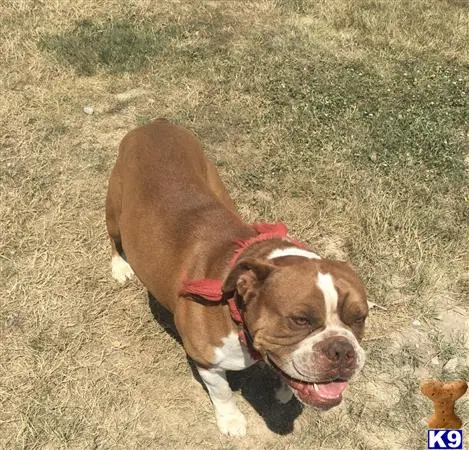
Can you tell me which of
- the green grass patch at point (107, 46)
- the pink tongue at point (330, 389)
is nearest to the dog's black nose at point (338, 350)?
the pink tongue at point (330, 389)

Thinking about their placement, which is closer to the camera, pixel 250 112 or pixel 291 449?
pixel 291 449

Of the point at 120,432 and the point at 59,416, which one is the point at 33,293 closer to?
Result: the point at 59,416

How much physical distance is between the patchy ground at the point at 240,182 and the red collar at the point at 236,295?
1.14 m

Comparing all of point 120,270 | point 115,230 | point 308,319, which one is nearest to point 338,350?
point 308,319

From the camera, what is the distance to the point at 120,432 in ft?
12.5

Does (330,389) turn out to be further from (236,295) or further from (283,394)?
(283,394)

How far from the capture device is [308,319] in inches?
A: 105

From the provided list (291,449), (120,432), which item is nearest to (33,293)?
(120,432)

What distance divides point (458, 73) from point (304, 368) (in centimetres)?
521

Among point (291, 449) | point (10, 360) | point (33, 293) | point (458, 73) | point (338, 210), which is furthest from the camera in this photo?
point (458, 73)

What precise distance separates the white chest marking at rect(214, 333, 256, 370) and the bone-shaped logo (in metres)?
1.44

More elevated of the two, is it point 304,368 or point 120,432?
point 304,368

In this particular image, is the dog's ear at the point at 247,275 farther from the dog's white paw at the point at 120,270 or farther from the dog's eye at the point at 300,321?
the dog's white paw at the point at 120,270

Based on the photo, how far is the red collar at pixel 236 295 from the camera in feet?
9.66
